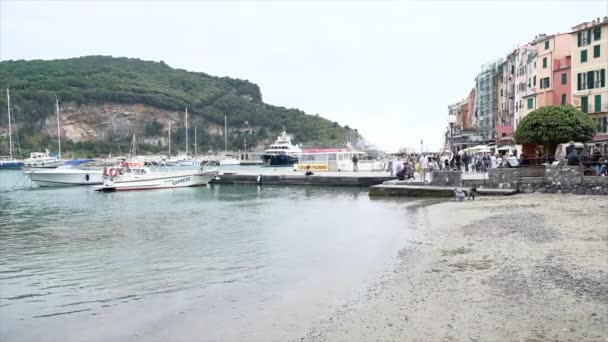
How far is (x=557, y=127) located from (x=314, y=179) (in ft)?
74.8

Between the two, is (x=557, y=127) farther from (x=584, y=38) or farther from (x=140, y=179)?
(x=140, y=179)

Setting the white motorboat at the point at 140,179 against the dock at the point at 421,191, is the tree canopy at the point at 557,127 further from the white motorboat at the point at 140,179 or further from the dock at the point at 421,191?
the white motorboat at the point at 140,179

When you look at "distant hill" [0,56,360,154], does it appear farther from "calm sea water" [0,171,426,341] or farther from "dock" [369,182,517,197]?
"calm sea water" [0,171,426,341]

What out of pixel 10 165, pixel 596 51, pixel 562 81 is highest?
pixel 596 51

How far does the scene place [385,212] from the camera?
23.1 meters

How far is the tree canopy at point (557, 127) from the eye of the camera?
27.8 m

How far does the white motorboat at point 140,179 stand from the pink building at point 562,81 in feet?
119

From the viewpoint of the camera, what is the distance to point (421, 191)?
91.0ft

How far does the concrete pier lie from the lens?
2467cm

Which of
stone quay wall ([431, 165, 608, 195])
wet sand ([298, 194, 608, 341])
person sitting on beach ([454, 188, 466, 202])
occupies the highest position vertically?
stone quay wall ([431, 165, 608, 195])

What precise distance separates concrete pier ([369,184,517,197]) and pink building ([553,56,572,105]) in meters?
27.1

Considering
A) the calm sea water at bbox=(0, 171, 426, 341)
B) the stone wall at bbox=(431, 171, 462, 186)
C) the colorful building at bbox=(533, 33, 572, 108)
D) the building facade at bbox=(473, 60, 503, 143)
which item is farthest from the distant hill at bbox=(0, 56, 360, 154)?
the stone wall at bbox=(431, 171, 462, 186)

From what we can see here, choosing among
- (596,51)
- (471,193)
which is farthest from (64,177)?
(596,51)

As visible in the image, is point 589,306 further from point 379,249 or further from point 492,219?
point 492,219
